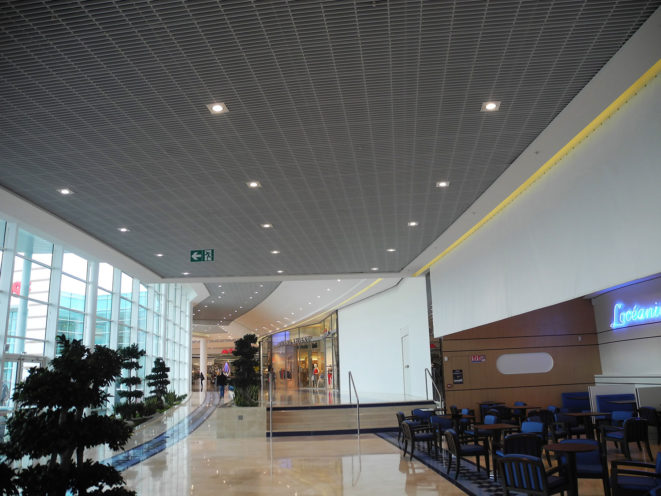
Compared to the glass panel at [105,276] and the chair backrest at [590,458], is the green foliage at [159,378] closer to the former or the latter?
the glass panel at [105,276]

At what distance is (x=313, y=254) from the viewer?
1203cm

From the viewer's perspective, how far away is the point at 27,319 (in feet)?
36.2

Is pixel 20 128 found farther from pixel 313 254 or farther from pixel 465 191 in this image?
pixel 313 254

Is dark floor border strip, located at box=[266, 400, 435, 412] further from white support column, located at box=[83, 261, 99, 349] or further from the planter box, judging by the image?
white support column, located at box=[83, 261, 99, 349]

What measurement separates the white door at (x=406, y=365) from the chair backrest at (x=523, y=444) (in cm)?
1201

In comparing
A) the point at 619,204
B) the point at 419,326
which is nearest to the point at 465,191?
the point at 619,204

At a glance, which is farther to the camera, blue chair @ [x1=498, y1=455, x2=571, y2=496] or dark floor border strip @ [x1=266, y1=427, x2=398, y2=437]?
dark floor border strip @ [x1=266, y1=427, x2=398, y2=437]

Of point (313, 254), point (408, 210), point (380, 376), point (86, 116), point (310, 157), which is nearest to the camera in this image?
point (86, 116)

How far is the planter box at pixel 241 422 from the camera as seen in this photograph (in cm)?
1374

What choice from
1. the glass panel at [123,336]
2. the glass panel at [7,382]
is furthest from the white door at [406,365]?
the glass panel at [7,382]

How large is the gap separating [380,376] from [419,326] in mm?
6077

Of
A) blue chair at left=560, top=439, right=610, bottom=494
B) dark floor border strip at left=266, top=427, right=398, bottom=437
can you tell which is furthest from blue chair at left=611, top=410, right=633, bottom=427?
dark floor border strip at left=266, top=427, right=398, bottom=437

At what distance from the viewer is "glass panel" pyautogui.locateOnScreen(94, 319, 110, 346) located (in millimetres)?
14844

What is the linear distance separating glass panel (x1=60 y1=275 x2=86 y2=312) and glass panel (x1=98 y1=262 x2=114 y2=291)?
3.54ft
